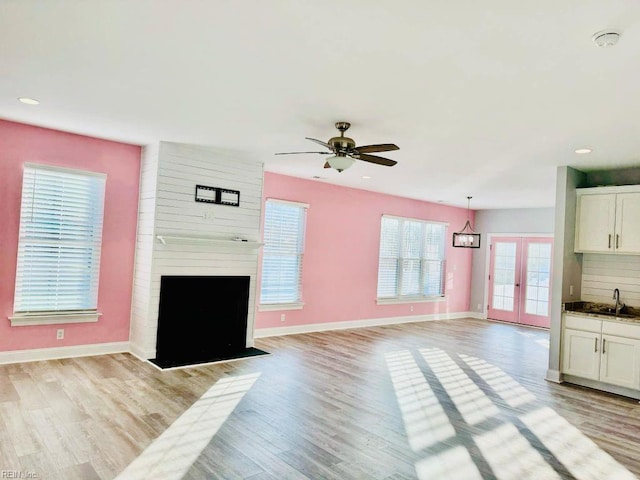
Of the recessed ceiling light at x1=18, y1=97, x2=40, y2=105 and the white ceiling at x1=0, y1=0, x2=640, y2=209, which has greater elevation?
the white ceiling at x1=0, y1=0, x2=640, y2=209

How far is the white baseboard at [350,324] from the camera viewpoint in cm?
716

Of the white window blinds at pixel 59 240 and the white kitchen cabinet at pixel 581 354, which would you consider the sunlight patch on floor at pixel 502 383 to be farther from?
the white window blinds at pixel 59 240

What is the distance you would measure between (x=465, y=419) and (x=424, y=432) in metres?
0.56

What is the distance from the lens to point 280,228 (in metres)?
7.30

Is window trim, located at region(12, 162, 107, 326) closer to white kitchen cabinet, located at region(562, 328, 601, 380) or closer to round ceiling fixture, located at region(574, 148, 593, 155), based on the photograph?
round ceiling fixture, located at region(574, 148, 593, 155)

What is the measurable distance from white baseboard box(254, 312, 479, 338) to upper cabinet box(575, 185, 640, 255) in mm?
4174

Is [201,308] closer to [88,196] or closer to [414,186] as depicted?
[88,196]

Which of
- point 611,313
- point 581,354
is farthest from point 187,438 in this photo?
point 611,313

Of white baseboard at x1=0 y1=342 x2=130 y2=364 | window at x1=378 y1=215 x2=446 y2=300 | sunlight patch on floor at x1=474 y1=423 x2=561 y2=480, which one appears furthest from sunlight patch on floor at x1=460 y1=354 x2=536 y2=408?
white baseboard at x1=0 y1=342 x2=130 y2=364

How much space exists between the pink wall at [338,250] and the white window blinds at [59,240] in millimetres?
2611

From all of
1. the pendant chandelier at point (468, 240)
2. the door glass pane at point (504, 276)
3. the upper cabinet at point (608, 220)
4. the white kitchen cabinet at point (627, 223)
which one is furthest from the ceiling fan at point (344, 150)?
the door glass pane at point (504, 276)

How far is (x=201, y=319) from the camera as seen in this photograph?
5832mm

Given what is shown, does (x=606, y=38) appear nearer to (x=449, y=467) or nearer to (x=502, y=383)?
(x=449, y=467)

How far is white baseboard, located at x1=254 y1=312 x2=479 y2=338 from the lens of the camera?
7164 mm
